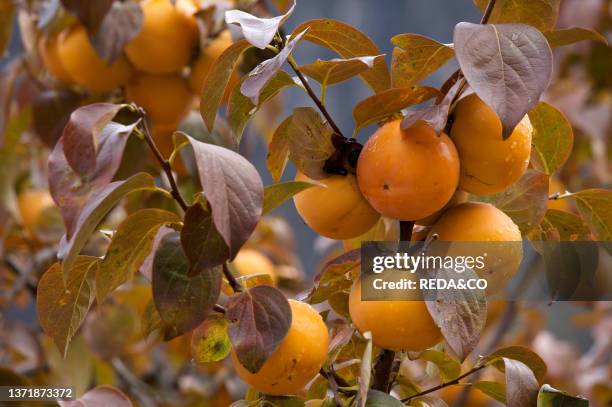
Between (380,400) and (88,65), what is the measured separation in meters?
0.63

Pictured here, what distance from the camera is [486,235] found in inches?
20.4

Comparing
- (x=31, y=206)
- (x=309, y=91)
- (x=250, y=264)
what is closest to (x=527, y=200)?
(x=309, y=91)

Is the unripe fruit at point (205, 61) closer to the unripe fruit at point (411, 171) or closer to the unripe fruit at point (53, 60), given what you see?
the unripe fruit at point (53, 60)

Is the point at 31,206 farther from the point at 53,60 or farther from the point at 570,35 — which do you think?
the point at 570,35

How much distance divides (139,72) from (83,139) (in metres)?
0.57

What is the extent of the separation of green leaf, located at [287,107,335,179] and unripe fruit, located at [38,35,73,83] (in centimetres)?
61

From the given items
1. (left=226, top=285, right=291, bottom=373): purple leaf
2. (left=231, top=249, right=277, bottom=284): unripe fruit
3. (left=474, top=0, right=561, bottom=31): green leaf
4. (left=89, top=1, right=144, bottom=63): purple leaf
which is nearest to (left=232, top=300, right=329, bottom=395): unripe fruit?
(left=226, top=285, right=291, bottom=373): purple leaf

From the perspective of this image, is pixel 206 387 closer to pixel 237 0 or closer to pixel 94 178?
pixel 237 0

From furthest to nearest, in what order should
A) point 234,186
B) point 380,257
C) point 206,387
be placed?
point 206,387, point 380,257, point 234,186

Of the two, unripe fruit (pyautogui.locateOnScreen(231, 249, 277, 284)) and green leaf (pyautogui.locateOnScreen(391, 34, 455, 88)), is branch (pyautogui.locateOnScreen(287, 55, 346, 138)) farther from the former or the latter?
unripe fruit (pyautogui.locateOnScreen(231, 249, 277, 284))

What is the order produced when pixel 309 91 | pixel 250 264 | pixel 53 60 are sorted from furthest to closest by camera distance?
pixel 250 264, pixel 53 60, pixel 309 91

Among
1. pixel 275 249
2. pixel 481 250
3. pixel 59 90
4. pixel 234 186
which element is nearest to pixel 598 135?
pixel 275 249

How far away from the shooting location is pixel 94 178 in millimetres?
475

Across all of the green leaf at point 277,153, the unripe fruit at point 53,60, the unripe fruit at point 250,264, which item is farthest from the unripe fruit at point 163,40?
the green leaf at point 277,153
